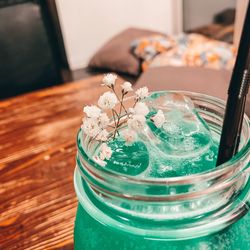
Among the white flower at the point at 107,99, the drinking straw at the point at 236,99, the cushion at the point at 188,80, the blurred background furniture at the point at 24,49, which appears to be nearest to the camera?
the drinking straw at the point at 236,99

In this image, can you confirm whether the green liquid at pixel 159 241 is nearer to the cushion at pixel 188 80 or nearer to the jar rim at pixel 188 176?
the jar rim at pixel 188 176

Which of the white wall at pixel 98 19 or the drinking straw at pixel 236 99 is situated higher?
the drinking straw at pixel 236 99

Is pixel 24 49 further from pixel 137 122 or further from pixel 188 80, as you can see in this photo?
pixel 137 122

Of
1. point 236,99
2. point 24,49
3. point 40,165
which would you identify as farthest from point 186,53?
point 236,99

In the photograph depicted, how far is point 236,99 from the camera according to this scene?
0.36 m

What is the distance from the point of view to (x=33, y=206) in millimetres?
716

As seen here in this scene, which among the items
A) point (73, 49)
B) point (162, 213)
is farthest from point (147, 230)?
point (73, 49)

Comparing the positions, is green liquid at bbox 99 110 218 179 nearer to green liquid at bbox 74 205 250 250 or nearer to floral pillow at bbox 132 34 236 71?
green liquid at bbox 74 205 250 250

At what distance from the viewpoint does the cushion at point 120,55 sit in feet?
7.52

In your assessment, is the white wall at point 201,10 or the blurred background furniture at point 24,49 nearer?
the blurred background furniture at point 24,49

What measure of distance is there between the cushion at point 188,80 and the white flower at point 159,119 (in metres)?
0.43

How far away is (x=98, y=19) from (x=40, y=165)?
2070 mm

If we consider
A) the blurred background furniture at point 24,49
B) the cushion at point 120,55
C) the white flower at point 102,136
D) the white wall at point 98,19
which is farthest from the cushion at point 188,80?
the white wall at point 98,19

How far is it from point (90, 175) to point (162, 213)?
0.30 ft
